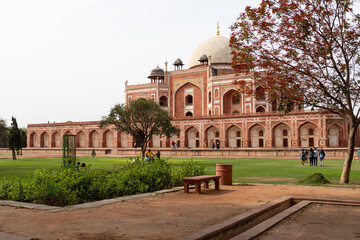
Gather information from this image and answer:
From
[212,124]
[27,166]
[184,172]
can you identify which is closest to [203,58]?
[212,124]

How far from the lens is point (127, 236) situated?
13.0ft

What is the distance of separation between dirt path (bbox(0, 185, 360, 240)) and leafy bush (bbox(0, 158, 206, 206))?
0.70 metres

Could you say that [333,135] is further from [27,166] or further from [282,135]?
[27,166]

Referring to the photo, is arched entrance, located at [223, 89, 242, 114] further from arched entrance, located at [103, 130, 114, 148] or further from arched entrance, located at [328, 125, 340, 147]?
arched entrance, located at [103, 130, 114, 148]

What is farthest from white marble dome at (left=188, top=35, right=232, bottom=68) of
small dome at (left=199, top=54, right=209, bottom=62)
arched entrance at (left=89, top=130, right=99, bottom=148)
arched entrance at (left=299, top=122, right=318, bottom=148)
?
arched entrance at (left=89, top=130, right=99, bottom=148)

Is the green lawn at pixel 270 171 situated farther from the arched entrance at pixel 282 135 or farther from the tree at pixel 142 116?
the arched entrance at pixel 282 135

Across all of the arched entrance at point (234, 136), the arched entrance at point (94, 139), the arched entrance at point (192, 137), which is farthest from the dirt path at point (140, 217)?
the arched entrance at point (94, 139)

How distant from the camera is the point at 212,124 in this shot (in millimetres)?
38094

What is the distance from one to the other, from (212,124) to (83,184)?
104 ft

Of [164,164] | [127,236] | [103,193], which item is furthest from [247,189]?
[127,236]

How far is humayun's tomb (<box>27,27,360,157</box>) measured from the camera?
3228 centimetres

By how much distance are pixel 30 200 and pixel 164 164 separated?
12.6ft

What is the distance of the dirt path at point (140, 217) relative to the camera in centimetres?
412

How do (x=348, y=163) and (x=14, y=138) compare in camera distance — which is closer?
(x=348, y=163)
